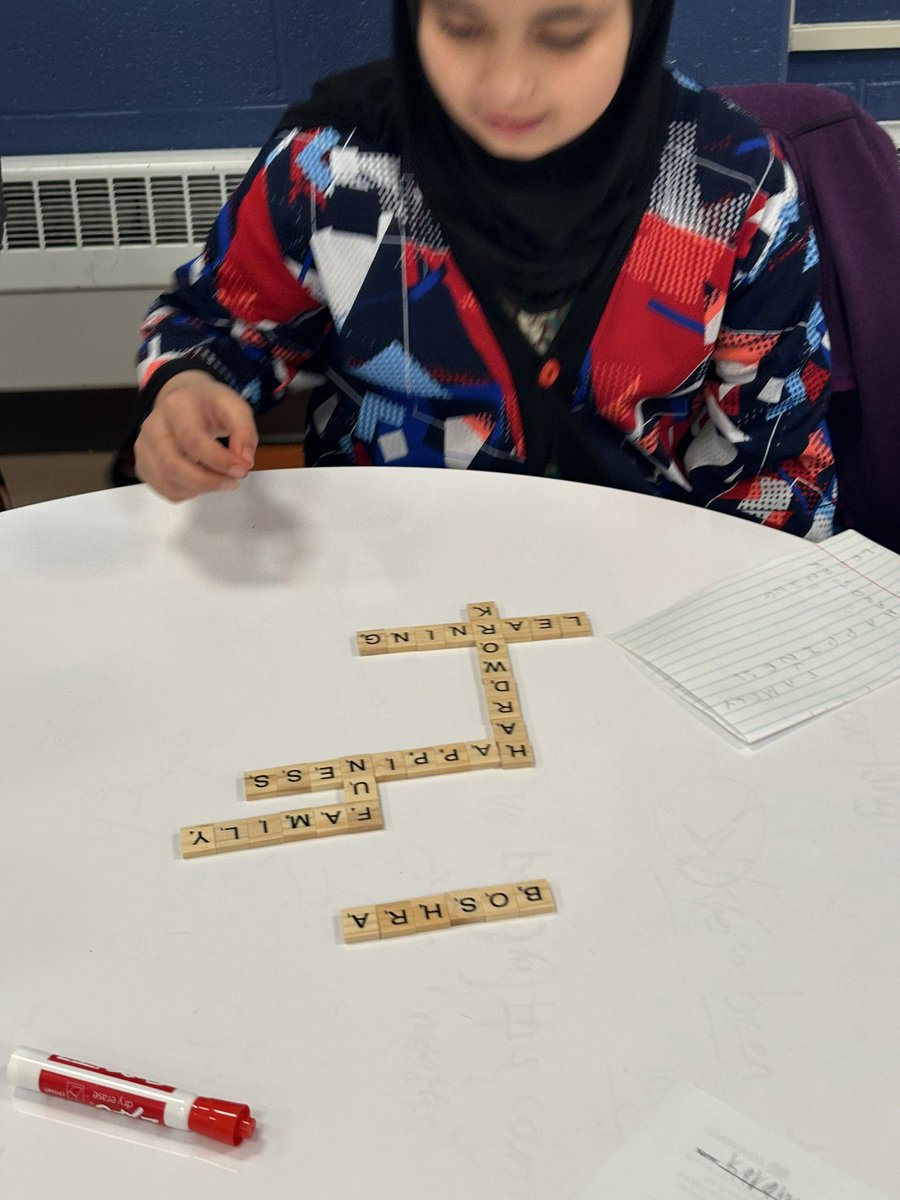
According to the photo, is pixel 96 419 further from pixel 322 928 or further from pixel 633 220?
pixel 322 928

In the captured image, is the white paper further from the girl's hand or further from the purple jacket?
the purple jacket

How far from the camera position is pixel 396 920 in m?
0.70

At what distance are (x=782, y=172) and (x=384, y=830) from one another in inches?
32.7

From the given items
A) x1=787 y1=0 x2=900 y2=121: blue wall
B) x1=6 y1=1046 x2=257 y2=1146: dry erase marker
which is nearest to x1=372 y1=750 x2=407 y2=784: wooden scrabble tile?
x1=6 y1=1046 x2=257 y2=1146: dry erase marker

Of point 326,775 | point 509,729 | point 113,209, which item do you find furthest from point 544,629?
point 113,209

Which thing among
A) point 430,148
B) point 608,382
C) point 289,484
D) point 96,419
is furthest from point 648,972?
point 96,419

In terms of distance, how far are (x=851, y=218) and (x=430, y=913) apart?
979 mm

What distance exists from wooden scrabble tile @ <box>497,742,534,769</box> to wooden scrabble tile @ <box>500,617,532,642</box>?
13 centimetres

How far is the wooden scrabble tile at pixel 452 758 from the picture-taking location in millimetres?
831

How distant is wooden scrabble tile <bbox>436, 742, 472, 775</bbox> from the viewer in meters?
0.83

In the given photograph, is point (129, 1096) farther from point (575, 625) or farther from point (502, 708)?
point (575, 625)

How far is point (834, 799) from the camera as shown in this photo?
79cm

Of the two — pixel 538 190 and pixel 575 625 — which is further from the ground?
pixel 538 190

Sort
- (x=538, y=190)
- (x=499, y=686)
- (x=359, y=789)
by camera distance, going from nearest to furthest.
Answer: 1. (x=359, y=789)
2. (x=499, y=686)
3. (x=538, y=190)
